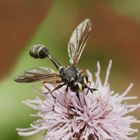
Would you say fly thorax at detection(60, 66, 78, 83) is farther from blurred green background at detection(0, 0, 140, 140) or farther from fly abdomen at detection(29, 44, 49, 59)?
blurred green background at detection(0, 0, 140, 140)

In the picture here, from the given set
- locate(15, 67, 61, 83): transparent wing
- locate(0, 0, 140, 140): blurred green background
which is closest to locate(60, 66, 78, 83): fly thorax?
locate(15, 67, 61, 83): transparent wing

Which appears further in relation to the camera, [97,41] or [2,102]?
[97,41]

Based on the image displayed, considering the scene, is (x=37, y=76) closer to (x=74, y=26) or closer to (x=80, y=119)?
(x=80, y=119)

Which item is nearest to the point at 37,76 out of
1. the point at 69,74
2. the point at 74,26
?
the point at 69,74

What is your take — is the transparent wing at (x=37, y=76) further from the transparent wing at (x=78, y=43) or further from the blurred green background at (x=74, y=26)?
the blurred green background at (x=74, y=26)

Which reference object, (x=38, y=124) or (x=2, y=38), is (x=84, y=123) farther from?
(x=2, y=38)

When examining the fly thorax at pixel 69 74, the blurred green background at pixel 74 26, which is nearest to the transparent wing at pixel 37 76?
the fly thorax at pixel 69 74

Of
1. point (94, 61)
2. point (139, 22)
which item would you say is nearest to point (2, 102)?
point (94, 61)
